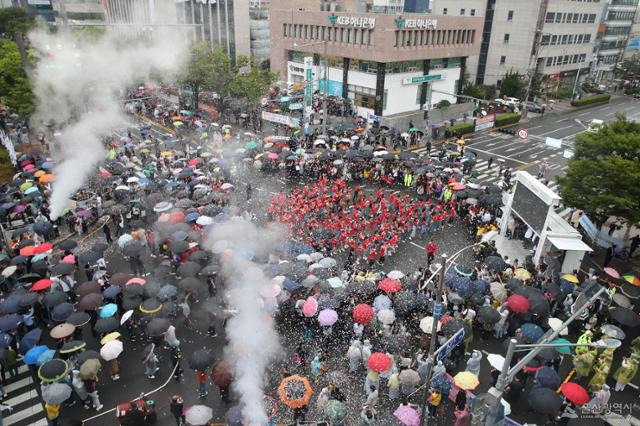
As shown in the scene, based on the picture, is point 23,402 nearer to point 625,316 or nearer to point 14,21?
point 625,316

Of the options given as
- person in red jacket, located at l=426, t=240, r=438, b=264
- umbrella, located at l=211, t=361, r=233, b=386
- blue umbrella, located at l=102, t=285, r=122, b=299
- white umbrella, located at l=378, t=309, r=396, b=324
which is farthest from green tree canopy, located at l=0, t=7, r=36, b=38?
white umbrella, located at l=378, t=309, r=396, b=324

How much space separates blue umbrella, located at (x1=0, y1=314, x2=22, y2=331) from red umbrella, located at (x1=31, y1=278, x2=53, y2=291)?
167cm

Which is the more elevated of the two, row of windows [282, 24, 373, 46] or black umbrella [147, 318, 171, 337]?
row of windows [282, 24, 373, 46]

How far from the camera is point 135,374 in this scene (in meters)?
13.5

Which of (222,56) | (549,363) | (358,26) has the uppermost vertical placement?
(358,26)

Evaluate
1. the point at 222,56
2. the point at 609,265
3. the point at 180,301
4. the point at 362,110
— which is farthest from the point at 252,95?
the point at 609,265

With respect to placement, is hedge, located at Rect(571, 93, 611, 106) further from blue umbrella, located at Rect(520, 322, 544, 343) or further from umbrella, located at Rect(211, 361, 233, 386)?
umbrella, located at Rect(211, 361, 233, 386)

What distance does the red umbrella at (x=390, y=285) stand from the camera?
581 inches

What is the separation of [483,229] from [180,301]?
44.9ft

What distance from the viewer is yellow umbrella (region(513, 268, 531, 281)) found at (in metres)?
16.1

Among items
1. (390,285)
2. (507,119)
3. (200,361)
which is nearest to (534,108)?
(507,119)

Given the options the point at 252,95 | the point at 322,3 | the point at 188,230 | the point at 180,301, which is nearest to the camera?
the point at 180,301

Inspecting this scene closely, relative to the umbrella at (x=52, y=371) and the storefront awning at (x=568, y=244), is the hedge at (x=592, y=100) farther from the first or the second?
the umbrella at (x=52, y=371)

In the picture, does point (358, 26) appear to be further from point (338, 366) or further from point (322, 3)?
point (338, 366)
